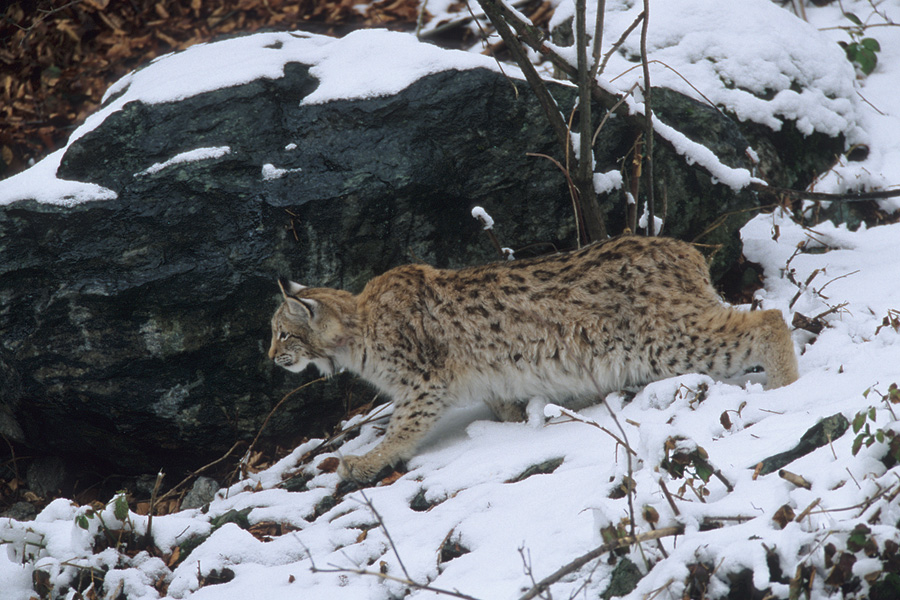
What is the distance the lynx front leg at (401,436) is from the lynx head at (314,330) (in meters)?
0.65

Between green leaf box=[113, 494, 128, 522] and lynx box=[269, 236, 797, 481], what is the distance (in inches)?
50.9

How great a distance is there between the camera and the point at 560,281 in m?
5.08

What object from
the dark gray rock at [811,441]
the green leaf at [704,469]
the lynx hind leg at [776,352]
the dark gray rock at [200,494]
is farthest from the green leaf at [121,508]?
the lynx hind leg at [776,352]

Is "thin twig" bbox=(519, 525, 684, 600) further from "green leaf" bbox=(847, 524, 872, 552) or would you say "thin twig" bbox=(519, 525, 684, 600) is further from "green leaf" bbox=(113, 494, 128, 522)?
"green leaf" bbox=(113, 494, 128, 522)

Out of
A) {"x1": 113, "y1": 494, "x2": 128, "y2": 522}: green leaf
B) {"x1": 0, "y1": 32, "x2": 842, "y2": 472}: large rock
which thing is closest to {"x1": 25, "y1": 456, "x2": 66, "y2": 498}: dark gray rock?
{"x1": 0, "y1": 32, "x2": 842, "y2": 472}: large rock

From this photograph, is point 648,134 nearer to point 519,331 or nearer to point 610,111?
point 610,111

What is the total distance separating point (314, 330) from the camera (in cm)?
533

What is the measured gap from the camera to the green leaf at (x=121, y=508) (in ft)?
13.8

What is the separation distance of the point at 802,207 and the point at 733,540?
201 inches

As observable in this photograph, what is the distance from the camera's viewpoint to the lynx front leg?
504 cm

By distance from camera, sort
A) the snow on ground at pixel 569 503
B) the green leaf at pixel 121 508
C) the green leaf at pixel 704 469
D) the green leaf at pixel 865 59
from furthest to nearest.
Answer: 1. the green leaf at pixel 865 59
2. the green leaf at pixel 121 508
3. the green leaf at pixel 704 469
4. the snow on ground at pixel 569 503

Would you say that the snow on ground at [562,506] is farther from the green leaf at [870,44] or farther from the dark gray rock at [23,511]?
the green leaf at [870,44]

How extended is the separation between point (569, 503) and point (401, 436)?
167 centimetres

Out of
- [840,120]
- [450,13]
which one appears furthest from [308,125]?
[840,120]
